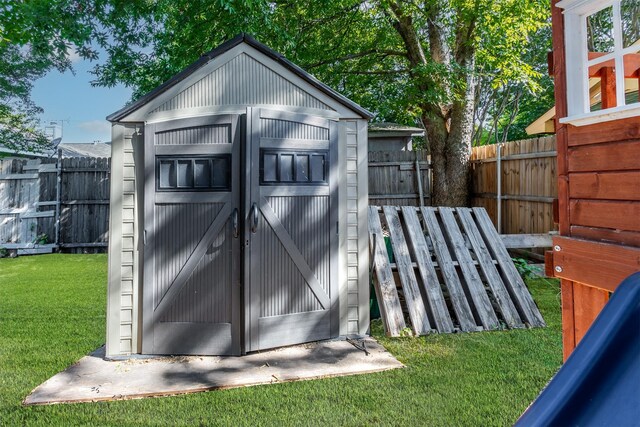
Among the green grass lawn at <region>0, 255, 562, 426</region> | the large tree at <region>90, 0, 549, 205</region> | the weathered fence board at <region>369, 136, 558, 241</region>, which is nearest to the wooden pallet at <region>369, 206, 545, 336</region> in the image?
the green grass lawn at <region>0, 255, 562, 426</region>

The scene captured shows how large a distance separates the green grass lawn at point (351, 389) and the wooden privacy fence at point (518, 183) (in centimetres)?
331

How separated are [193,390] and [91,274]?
499 cm

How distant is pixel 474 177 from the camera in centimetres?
950

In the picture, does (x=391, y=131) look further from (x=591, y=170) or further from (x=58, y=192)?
(x=591, y=170)

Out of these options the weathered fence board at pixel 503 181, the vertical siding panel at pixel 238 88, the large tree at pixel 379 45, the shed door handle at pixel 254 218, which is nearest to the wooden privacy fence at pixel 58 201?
the large tree at pixel 379 45

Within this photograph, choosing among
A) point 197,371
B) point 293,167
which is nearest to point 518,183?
point 293,167

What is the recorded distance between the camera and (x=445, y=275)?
452 centimetres

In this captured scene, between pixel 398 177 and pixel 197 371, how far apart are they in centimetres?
748

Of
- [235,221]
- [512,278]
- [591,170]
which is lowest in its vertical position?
[512,278]

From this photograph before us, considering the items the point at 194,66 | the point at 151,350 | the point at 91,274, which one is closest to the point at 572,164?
the point at 194,66

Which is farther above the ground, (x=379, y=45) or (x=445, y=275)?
(x=379, y=45)

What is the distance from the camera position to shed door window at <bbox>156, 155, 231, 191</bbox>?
11.7 feet

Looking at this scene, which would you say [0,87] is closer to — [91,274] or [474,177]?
[91,274]

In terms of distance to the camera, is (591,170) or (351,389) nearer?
(591,170)
